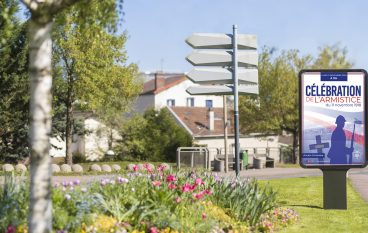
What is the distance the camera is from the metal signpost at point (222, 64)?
11820mm

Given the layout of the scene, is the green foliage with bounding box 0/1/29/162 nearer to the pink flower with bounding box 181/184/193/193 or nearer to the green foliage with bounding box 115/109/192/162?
the green foliage with bounding box 115/109/192/162

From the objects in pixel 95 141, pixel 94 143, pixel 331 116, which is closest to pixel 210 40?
pixel 331 116

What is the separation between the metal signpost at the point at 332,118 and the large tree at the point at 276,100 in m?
34.5

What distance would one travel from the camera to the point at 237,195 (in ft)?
33.2

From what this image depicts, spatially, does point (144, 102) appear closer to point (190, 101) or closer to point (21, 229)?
point (190, 101)

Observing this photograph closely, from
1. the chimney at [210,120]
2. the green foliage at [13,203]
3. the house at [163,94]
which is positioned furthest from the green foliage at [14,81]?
the house at [163,94]

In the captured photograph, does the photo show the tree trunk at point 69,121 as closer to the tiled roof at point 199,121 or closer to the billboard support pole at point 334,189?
the tiled roof at point 199,121

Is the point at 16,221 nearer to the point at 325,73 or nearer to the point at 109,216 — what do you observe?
the point at 109,216

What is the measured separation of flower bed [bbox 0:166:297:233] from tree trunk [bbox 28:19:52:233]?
4.41 ft

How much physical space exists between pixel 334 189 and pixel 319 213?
805 millimetres

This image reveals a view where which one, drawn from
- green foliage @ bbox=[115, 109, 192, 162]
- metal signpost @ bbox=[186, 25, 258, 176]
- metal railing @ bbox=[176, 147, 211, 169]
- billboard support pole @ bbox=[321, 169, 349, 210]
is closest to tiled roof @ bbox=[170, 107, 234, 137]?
green foliage @ bbox=[115, 109, 192, 162]

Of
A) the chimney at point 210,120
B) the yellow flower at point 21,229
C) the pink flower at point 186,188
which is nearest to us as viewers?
the yellow flower at point 21,229

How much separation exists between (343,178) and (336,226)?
94.1 inches

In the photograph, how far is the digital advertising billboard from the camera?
1280 centimetres
